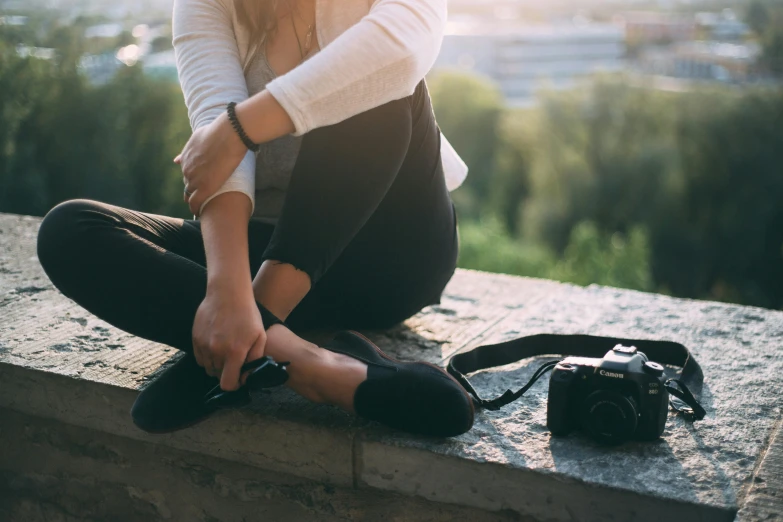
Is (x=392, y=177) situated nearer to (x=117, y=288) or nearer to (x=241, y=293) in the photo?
(x=241, y=293)

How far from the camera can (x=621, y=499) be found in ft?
3.11

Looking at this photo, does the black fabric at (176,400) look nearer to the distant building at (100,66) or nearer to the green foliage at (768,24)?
the distant building at (100,66)

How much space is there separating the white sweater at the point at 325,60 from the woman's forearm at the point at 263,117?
0.01 m

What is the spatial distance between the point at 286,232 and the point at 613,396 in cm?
49

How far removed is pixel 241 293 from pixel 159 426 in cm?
22

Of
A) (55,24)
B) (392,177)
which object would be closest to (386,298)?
(392,177)

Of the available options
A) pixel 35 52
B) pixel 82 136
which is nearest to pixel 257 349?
pixel 35 52

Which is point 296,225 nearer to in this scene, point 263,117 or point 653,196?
point 263,117

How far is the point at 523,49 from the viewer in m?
45.4

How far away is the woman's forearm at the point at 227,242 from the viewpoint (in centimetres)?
102

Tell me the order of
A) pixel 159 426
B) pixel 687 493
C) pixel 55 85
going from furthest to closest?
pixel 55 85
pixel 159 426
pixel 687 493

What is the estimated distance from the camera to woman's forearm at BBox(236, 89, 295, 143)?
1.06 m

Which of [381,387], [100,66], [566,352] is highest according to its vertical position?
[100,66]

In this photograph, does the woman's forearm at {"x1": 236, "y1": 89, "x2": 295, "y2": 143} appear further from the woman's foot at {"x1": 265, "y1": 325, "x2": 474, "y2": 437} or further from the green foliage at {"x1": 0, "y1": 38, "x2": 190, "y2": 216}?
the green foliage at {"x1": 0, "y1": 38, "x2": 190, "y2": 216}
